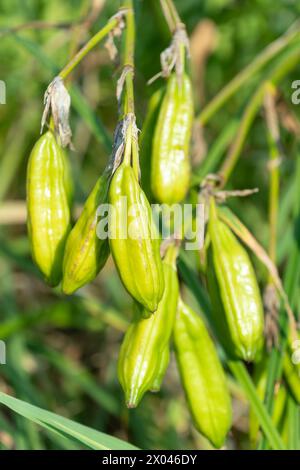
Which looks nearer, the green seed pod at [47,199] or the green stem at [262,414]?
the green seed pod at [47,199]

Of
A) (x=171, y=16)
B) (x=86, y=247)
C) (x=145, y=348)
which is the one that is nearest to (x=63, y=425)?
(x=145, y=348)

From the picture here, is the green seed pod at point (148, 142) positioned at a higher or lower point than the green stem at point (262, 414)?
higher

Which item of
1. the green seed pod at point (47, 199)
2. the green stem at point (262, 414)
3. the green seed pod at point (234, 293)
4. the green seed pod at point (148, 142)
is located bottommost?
the green stem at point (262, 414)

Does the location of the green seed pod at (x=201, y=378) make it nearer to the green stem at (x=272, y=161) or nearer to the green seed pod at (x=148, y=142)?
the green seed pod at (x=148, y=142)

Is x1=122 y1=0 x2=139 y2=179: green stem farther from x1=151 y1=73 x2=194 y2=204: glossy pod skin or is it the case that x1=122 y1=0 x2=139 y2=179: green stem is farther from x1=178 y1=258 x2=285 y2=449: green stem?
x1=178 y1=258 x2=285 y2=449: green stem

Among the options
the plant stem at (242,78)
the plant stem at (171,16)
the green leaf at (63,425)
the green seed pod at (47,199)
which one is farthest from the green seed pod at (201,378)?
the plant stem at (242,78)

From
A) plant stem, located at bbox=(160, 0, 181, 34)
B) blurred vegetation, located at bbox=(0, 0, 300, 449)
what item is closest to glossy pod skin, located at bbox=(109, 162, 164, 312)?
plant stem, located at bbox=(160, 0, 181, 34)

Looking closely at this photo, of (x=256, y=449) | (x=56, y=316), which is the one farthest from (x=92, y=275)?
(x=56, y=316)
